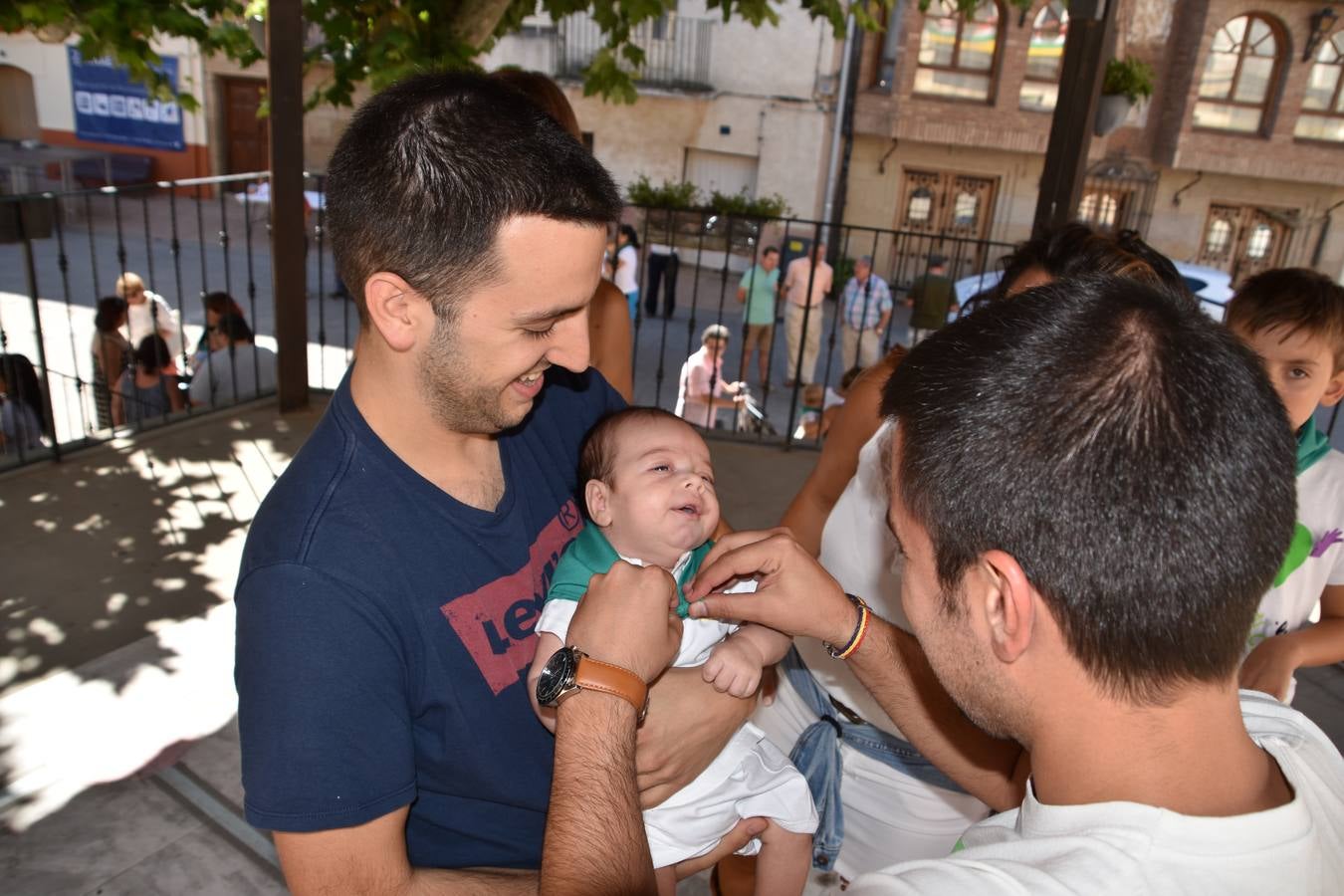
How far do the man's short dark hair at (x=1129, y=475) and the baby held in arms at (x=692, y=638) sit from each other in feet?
2.90

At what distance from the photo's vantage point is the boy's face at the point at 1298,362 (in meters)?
2.40

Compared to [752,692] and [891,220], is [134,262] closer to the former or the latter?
[891,220]

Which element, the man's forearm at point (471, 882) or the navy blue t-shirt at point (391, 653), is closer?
the navy blue t-shirt at point (391, 653)

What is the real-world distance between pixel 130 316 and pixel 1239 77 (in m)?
20.5

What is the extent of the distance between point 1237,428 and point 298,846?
4.08 ft

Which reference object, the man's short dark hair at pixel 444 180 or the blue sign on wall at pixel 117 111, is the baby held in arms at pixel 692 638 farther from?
the blue sign on wall at pixel 117 111

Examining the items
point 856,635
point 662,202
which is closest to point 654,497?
point 856,635

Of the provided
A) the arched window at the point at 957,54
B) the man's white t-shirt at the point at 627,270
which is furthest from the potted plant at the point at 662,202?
the arched window at the point at 957,54

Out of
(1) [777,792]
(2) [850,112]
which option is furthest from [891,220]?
(1) [777,792]

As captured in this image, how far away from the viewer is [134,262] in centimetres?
1571

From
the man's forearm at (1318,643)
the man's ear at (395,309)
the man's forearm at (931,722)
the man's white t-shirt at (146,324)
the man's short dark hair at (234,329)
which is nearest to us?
the man's ear at (395,309)

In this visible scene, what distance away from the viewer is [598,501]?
2.05 m

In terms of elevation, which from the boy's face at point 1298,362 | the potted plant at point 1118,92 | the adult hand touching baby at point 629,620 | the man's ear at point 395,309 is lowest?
the adult hand touching baby at point 629,620

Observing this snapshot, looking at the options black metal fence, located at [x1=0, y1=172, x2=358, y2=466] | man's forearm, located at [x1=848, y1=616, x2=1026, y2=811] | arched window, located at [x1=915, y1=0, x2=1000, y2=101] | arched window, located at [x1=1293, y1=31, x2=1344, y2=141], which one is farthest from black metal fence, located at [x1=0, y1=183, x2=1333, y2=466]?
arched window, located at [x1=1293, y1=31, x2=1344, y2=141]
